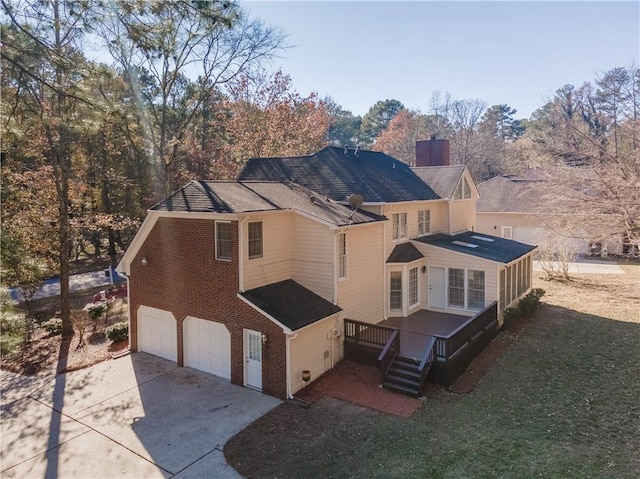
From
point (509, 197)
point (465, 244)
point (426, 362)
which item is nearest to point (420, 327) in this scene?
point (426, 362)

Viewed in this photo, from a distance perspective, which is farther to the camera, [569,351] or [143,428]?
[569,351]

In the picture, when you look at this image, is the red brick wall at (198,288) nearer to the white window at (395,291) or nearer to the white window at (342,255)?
the white window at (342,255)

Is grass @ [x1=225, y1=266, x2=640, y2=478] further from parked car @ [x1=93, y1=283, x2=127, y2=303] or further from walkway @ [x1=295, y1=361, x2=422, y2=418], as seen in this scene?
parked car @ [x1=93, y1=283, x2=127, y2=303]

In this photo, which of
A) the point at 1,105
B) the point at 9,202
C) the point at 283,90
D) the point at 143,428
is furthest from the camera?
the point at 283,90

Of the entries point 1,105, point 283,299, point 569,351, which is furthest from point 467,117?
point 1,105

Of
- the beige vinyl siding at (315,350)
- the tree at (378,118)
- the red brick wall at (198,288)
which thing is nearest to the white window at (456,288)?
the beige vinyl siding at (315,350)

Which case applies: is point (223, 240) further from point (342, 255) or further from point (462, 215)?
point (462, 215)

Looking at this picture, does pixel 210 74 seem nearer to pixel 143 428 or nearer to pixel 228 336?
pixel 228 336

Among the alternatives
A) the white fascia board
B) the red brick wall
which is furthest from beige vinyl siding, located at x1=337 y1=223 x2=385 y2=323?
the red brick wall
